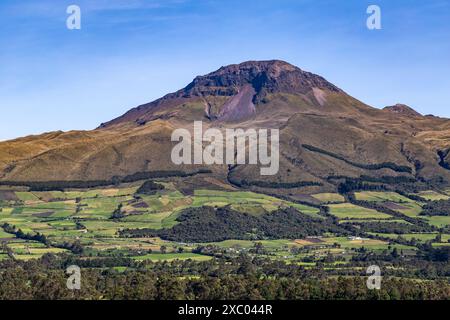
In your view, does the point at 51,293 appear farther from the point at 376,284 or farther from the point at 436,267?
the point at 436,267

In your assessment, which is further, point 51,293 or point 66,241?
point 66,241

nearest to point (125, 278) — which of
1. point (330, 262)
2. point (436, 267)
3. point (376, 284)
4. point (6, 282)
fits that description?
point (6, 282)

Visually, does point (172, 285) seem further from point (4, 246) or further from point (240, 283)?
point (4, 246)
